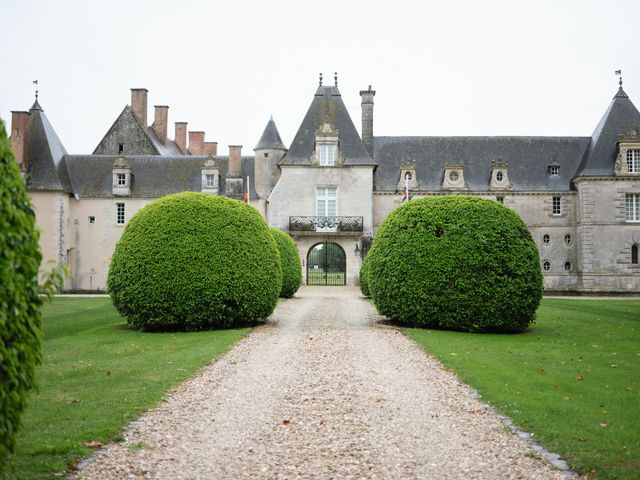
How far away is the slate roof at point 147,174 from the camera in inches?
1378

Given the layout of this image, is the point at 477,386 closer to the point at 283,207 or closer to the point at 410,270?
the point at 410,270

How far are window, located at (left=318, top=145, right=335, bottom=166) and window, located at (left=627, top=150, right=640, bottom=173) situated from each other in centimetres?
1503

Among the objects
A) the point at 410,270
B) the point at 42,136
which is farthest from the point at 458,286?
the point at 42,136

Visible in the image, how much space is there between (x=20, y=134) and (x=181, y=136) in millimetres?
15317

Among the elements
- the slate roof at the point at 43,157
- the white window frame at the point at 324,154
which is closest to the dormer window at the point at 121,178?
the slate roof at the point at 43,157

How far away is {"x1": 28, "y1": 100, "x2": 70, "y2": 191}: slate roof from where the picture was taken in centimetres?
3312

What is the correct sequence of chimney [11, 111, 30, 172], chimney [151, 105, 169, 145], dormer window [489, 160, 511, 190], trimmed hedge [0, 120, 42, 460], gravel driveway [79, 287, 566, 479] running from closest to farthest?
trimmed hedge [0, 120, 42, 460] → gravel driveway [79, 287, 566, 479] → chimney [11, 111, 30, 172] → dormer window [489, 160, 511, 190] → chimney [151, 105, 169, 145]

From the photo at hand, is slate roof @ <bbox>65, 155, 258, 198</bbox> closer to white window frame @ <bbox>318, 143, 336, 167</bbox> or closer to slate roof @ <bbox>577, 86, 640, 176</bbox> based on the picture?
white window frame @ <bbox>318, 143, 336, 167</bbox>

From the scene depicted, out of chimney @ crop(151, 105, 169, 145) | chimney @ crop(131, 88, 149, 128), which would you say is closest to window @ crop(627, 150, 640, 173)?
chimney @ crop(131, 88, 149, 128)

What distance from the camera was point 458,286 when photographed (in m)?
14.0

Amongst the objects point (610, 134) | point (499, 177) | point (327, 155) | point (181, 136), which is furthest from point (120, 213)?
point (610, 134)

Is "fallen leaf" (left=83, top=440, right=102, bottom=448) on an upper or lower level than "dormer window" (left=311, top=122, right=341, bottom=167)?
lower

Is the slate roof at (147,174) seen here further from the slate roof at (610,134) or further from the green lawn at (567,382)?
the green lawn at (567,382)

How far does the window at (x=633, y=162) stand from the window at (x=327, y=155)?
15.0 metres
